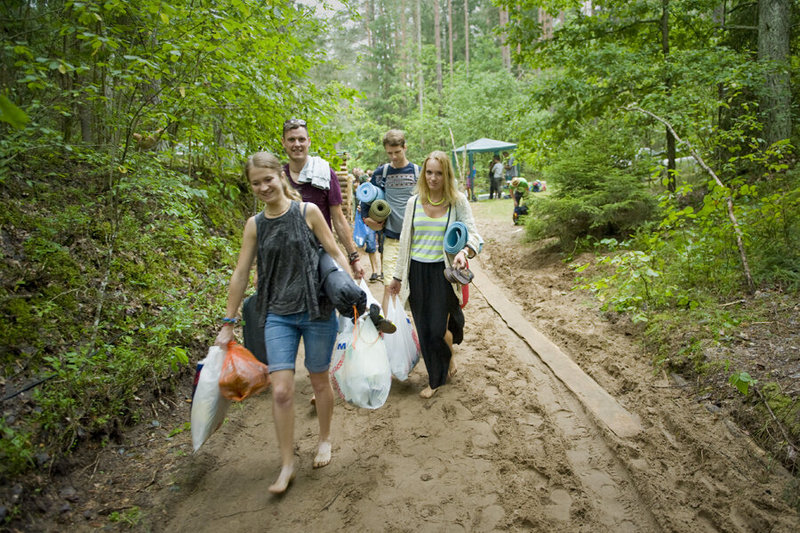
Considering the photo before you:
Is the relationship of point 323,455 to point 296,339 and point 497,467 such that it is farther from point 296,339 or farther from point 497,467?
point 497,467

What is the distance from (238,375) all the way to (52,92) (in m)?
3.69

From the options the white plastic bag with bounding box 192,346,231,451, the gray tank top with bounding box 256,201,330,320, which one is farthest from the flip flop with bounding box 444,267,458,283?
the white plastic bag with bounding box 192,346,231,451

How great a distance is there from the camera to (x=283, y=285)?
2990mm

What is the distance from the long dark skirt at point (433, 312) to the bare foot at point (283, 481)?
1.63 meters

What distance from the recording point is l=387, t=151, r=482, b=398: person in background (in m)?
4.06

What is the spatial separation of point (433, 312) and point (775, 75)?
6668mm

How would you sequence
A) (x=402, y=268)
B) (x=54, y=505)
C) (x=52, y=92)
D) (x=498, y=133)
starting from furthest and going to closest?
1. (x=498, y=133)
2. (x=52, y=92)
3. (x=402, y=268)
4. (x=54, y=505)

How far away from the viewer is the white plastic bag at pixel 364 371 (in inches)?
129

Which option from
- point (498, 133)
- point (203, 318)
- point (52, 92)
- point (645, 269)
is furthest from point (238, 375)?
point (498, 133)

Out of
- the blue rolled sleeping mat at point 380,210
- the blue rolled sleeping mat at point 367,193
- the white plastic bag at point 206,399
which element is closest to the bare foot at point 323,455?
the white plastic bag at point 206,399

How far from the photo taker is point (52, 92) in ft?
14.8

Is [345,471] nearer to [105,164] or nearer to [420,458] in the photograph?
[420,458]

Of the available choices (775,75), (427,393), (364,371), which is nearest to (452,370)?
(427,393)

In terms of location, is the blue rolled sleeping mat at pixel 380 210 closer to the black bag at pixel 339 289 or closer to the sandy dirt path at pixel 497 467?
the sandy dirt path at pixel 497 467
